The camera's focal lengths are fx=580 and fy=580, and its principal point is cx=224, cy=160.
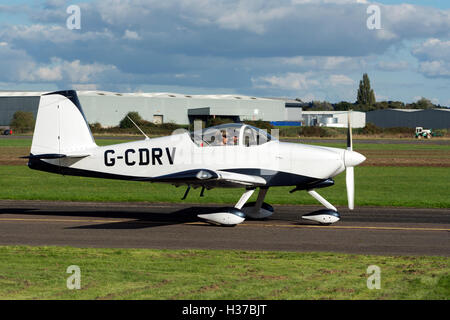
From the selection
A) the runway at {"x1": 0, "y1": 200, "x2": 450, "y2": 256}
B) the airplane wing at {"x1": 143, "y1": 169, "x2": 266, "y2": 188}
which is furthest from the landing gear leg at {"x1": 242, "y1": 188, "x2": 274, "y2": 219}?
the airplane wing at {"x1": 143, "y1": 169, "x2": 266, "y2": 188}

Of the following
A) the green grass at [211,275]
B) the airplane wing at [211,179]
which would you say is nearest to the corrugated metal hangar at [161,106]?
the airplane wing at [211,179]

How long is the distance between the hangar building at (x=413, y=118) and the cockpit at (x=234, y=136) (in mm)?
129109

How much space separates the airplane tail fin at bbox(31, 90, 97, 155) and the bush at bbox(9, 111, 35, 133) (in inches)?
3938

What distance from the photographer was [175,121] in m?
113

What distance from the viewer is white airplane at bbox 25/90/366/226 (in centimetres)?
1483

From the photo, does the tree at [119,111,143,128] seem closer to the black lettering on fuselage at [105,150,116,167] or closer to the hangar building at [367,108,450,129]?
the hangar building at [367,108,450,129]

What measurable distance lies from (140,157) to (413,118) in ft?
441

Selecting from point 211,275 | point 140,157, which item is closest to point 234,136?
point 140,157

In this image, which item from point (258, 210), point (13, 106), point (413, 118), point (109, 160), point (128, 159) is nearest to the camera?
point (128, 159)

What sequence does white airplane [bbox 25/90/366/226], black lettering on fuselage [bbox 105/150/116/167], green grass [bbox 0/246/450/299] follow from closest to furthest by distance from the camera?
green grass [bbox 0/246/450/299]
white airplane [bbox 25/90/366/226]
black lettering on fuselage [bbox 105/150/116/167]

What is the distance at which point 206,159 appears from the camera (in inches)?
605

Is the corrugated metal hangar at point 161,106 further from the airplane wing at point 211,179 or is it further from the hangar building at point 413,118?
the airplane wing at point 211,179

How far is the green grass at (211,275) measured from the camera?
7.90 metres

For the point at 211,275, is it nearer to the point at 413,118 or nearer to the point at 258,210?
the point at 258,210
